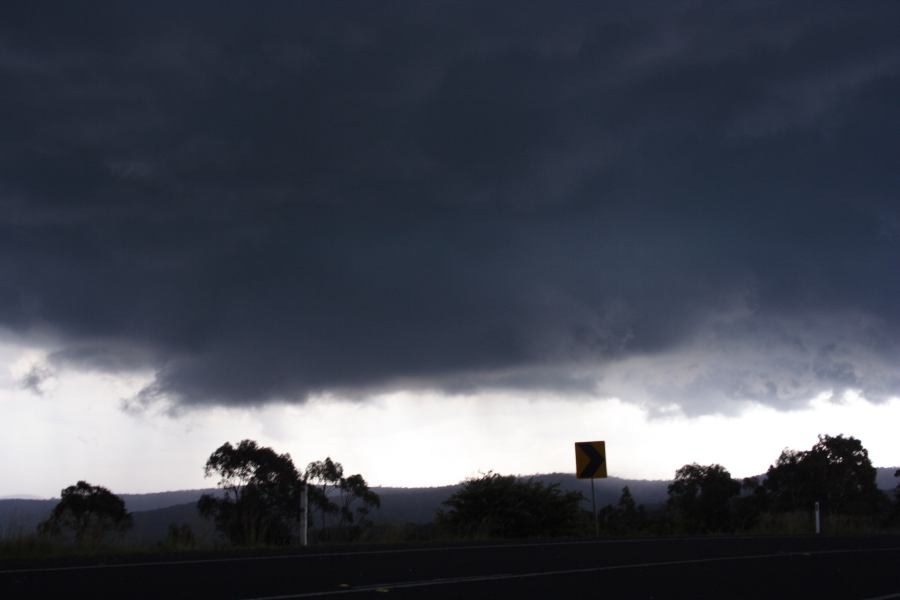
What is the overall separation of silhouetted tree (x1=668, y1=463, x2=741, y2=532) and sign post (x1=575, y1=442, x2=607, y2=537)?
92.1 feet

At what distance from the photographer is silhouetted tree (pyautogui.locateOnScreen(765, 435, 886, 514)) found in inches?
2157

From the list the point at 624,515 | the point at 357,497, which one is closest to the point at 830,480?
the point at 624,515

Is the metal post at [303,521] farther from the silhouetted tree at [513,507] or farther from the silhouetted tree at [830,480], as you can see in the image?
the silhouetted tree at [830,480]

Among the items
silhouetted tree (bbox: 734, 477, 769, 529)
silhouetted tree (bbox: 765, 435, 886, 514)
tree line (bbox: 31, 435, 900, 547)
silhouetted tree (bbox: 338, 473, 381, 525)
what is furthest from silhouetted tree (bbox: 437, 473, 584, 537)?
silhouetted tree (bbox: 765, 435, 886, 514)

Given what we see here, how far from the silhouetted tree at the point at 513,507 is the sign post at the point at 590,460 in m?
2.82

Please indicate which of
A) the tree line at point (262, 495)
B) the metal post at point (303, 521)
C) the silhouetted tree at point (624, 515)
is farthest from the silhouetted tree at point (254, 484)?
the metal post at point (303, 521)

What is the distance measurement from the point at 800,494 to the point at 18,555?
166 ft

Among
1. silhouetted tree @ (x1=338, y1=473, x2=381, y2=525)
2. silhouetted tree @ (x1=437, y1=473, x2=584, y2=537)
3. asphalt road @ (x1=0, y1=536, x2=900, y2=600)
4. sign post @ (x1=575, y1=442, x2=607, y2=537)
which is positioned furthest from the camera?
silhouetted tree @ (x1=338, y1=473, x2=381, y2=525)

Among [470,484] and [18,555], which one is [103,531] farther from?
[470,484]

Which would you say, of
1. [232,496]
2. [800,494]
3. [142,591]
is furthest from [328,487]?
[142,591]

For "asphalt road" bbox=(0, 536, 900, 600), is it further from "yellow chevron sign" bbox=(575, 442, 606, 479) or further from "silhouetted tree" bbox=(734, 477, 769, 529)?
"silhouetted tree" bbox=(734, 477, 769, 529)

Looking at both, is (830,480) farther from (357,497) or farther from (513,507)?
(513,507)

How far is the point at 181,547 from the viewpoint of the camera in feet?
54.5

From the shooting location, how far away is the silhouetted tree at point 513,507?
27.9 metres
